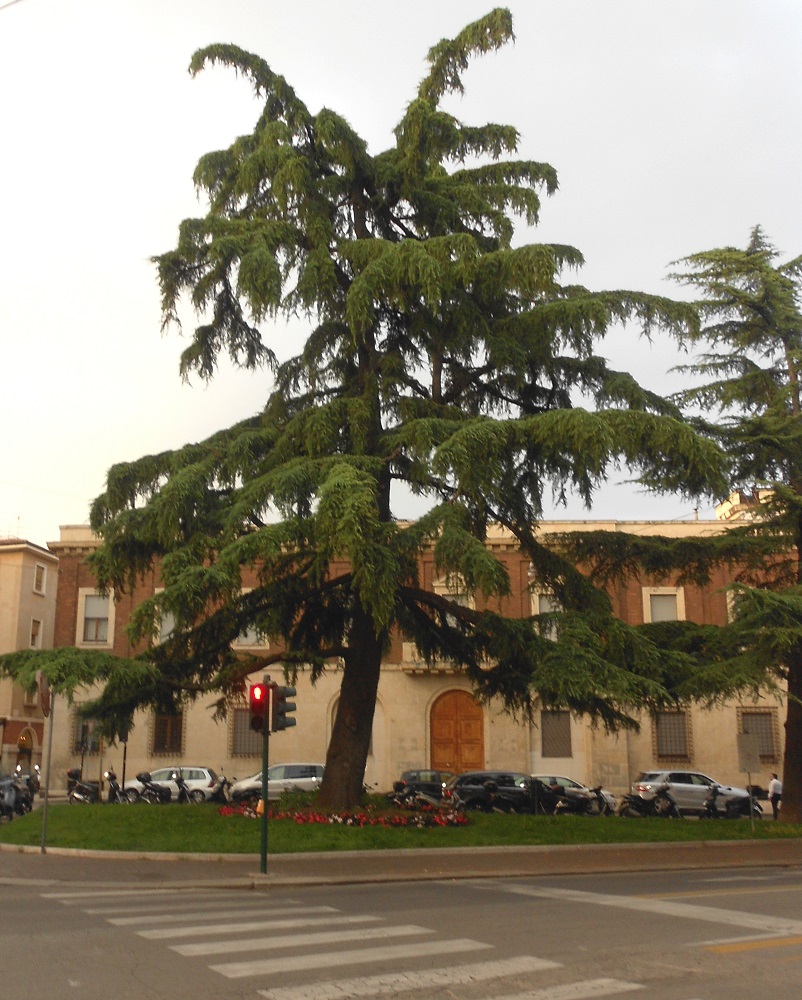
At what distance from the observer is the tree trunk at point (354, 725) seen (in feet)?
69.3

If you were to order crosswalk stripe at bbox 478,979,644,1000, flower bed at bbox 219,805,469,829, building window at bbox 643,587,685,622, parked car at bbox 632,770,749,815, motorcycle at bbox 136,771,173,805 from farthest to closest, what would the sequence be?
building window at bbox 643,587,685,622
parked car at bbox 632,770,749,815
motorcycle at bbox 136,771,173,805
flower bed at bbox 219,805,469,829
crosswalk stripe at bbox 478,979,644,1000

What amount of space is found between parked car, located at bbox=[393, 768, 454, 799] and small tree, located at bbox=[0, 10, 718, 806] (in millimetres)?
9235

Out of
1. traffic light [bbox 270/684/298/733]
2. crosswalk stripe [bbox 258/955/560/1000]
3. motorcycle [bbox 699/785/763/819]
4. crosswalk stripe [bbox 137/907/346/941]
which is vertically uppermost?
traffic light [bbox 270/684/298/733]

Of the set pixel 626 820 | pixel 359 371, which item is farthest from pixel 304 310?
pixel 626 820

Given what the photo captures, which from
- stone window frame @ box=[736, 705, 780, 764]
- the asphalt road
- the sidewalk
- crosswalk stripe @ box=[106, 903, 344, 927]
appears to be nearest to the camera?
the asphalt road

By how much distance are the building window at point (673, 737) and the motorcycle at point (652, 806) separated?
28.9 ft

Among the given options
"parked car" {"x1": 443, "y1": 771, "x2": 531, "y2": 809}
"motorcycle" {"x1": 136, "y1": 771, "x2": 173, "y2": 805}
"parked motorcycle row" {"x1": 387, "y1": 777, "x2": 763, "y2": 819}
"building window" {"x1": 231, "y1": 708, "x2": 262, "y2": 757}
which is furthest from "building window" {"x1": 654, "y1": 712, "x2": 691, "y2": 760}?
"motorcycle" {"x1": 136, "y1": 771, "x2": 173, "y2": 805}

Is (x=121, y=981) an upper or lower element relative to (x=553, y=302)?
lower

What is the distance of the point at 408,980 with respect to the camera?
7.77 meters

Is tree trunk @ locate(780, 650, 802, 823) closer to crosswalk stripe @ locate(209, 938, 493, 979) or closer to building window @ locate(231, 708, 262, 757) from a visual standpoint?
crosswalk stripe @ locate(209, 938, 493, 979)

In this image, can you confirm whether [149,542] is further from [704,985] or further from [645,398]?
[704,985]

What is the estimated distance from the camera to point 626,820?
23.4m

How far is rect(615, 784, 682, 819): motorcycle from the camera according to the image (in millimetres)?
30031

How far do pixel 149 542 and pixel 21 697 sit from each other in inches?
1094
